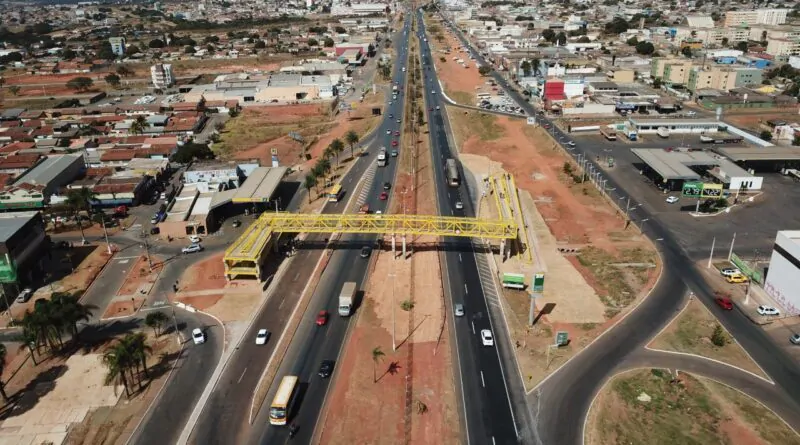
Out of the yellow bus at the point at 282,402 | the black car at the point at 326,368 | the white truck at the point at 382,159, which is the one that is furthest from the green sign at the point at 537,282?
the white truck at the point at 382,159

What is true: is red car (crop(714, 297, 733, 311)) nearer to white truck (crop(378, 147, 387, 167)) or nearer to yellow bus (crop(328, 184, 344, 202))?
yellow bus (crop(328, 184, 344, 202))

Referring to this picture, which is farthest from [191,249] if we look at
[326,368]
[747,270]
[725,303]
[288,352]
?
[747,270]

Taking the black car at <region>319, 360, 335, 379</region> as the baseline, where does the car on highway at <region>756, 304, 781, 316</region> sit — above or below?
above

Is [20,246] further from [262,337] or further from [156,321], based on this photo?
[262,337]

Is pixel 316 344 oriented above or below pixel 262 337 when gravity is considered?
below

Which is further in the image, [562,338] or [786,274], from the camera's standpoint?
[786,274]

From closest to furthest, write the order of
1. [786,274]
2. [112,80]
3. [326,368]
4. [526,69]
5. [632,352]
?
[326,368] → [632,352] → [786,274] → [526,69] → [112,80]

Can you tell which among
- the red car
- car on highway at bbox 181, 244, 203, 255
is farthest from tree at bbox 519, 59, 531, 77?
car on highway at bbox 181, 244, 203, 255
